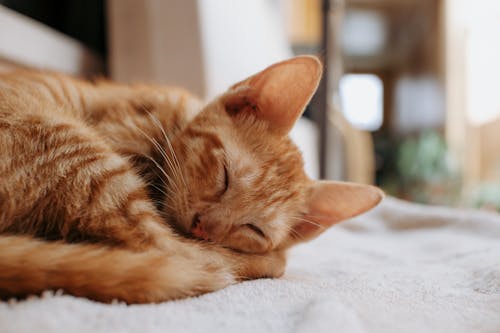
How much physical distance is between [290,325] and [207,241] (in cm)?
34

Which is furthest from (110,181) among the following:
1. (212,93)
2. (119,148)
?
(212,93)

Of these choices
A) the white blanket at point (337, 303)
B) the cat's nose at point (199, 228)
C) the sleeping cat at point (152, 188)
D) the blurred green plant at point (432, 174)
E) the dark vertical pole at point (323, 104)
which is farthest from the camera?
the blurred green plant at point (432, 174)

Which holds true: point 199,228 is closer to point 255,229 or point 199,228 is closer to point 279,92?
point 255,229

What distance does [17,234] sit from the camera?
723 mm

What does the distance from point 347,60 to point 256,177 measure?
26.3ft

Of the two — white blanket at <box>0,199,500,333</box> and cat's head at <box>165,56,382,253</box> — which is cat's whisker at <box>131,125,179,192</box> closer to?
cat's head at <box>165,56,382,253</box>

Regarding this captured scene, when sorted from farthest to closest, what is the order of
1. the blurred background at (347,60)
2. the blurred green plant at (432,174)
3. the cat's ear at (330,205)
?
the blurred green plant at (432,174)
the blurred background at (347,60)
the cat's ear at (330,205)

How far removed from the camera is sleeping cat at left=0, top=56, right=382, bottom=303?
658 millimetres

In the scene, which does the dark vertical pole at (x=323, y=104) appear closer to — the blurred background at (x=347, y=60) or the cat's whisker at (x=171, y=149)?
the blurred background at (x=347, y=60)

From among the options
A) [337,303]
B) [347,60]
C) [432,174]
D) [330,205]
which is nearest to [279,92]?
[330,205]

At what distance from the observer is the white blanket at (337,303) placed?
56 cm

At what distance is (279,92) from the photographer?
1055 millimetres

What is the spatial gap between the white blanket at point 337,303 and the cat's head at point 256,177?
0.13m

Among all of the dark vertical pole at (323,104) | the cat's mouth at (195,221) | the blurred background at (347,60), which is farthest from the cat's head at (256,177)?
the dark vertical pole at (323,104)
